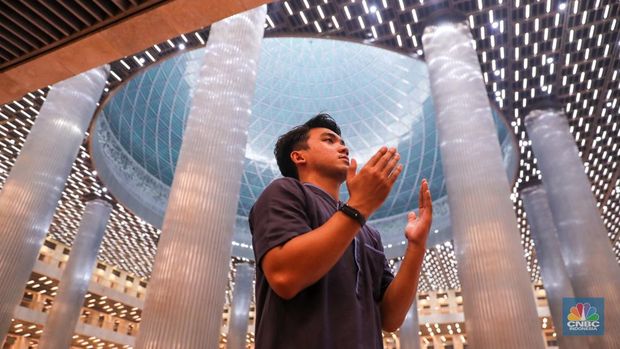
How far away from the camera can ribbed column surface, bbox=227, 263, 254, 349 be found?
30797 millimetres

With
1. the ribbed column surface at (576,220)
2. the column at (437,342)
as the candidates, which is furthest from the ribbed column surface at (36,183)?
the column at (437,342)

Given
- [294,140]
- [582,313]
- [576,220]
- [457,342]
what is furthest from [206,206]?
[457,342]

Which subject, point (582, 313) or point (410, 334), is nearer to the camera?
point (582, 313)

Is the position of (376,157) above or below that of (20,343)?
below

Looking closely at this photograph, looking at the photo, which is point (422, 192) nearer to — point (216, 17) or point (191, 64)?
point (216, 17)

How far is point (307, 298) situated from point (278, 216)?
26 centimetres

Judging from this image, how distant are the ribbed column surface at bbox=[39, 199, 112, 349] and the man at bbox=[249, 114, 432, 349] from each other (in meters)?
23.8

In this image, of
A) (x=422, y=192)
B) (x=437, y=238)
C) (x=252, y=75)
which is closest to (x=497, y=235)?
(x=252, y=75)

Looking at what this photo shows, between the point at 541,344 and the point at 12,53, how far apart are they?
8.67m

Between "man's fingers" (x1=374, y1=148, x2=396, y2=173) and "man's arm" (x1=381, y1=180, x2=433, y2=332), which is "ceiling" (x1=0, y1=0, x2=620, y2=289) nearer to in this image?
"man's arm" (x1=381, y1=180, x2=433, y2=332)

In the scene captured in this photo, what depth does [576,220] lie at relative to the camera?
1516 centimetres

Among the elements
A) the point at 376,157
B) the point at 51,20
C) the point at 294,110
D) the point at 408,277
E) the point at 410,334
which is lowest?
the point at 408,277

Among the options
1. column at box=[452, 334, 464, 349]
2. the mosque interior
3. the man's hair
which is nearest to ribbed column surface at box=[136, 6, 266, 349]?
the mosque interior

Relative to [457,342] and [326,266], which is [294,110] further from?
[326,266]
